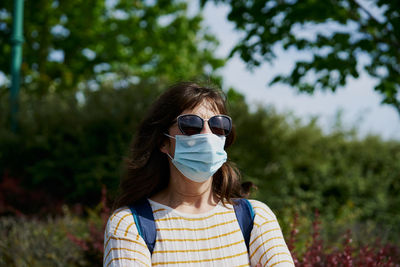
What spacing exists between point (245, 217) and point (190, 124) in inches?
19.9

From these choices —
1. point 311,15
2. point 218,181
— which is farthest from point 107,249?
point 311,15

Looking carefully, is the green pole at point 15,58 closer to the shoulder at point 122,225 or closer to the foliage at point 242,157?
the foliage at point 242,157

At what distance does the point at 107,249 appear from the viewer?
181cm

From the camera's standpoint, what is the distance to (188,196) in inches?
80.2

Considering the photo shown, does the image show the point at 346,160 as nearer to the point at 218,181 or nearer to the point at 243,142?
the point at 243,142

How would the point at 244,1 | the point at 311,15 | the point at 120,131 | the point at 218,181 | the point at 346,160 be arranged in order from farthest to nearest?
the point at 346,160
the point at 120,131
the point at 244,1
the point at 311,15
the point at 218,181

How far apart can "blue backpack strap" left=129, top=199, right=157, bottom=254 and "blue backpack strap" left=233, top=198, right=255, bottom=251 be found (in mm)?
399

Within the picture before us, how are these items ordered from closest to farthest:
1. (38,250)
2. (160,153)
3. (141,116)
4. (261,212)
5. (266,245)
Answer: (266,245)
(261,212)
(160,153)
(38,250)
(141,116)

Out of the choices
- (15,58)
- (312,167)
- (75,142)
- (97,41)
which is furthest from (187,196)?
(97,41)

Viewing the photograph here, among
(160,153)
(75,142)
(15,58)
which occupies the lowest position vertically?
(75,142)

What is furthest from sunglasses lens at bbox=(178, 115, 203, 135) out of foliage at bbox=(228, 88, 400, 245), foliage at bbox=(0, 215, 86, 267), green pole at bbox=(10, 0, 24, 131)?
green pole at bbox=(10, 0, 24, 131)

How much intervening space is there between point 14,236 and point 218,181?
2718 mm

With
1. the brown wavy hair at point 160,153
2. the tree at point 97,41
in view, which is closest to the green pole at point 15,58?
the tree at point 97,41

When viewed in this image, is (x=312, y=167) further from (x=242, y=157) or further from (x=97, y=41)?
(x=97, y=41)
